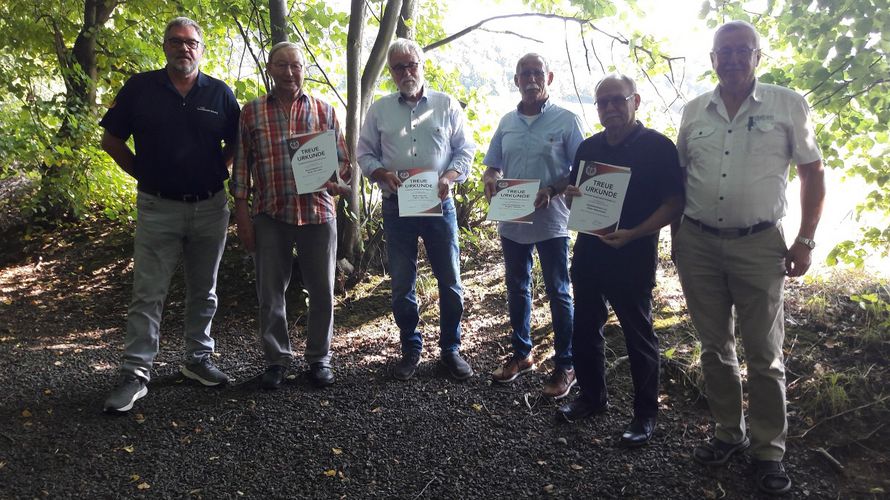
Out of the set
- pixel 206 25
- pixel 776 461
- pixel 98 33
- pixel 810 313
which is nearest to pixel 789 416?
pixel 776 461

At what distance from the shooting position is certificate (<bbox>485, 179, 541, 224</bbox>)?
364cm

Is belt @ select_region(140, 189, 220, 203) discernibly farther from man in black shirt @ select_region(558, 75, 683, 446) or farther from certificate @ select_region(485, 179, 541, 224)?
A: man in black shirt @ select_region(558, 75, 683, 446)

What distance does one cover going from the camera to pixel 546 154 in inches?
146

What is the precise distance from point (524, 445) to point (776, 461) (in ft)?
4.05

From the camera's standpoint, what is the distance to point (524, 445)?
328cm

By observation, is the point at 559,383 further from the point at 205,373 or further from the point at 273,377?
the point at 205,373

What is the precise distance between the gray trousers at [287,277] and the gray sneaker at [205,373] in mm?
342

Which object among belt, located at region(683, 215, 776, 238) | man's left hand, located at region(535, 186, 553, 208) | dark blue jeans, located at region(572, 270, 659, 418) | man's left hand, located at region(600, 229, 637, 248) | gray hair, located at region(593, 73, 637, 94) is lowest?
dark blue jeans, located at region(572, 270, 659, 418)

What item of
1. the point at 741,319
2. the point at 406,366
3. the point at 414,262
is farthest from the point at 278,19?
the point at 741,319

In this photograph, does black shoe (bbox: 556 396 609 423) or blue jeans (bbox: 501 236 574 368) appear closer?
black shoe (bbox: 556 396 609 423)

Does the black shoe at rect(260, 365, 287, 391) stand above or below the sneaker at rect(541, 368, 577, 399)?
above

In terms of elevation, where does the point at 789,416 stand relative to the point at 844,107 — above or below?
below

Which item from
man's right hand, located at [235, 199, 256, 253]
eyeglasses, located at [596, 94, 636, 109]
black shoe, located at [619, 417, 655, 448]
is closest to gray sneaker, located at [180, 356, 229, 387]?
man's right hand, located at [235, 199, 256, 253]

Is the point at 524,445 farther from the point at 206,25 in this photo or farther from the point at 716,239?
the point at 206,25
